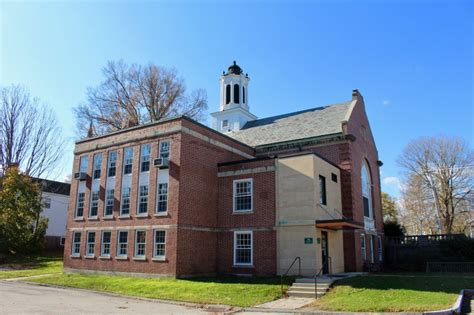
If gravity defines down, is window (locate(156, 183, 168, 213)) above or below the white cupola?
below

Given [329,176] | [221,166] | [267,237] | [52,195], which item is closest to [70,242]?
[221,166]

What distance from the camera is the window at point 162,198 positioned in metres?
23.0

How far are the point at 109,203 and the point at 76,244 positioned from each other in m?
4.19

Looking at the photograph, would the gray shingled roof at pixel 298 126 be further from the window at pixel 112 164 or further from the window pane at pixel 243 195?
the window at pixel 112 164

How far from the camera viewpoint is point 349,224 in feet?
70.2

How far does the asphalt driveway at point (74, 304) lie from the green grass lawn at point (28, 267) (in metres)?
8.55

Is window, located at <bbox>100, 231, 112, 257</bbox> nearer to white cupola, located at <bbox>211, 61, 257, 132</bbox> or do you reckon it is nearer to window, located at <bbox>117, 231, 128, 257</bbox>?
window, located at <bbox>117, 231, 128, 257</bbox>

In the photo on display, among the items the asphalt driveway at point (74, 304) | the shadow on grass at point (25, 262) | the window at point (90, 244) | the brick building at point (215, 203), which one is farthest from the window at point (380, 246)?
the shadow on grass at point (25, 262)

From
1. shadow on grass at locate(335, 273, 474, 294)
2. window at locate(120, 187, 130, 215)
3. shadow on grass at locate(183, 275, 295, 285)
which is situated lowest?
shadow on grass at locate(183, 275, 295, 285)

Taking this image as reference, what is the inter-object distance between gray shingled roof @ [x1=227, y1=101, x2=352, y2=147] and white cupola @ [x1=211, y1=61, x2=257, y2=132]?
4738mm

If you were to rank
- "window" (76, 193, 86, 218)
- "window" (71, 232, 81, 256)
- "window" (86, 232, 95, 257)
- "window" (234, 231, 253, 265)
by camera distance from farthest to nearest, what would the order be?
"window" (76, 193, 86, 218) → "window" (71, 232, 81, 256) → "window" (86, 232, 95, 257) → "window" (234, 231, 253, 265)

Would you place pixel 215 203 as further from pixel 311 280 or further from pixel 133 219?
pixel 311 280

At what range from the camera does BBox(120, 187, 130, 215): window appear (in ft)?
81.4

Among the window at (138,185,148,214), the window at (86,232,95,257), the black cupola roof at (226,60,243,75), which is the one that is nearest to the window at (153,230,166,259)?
the window at (138,185,148,214)
